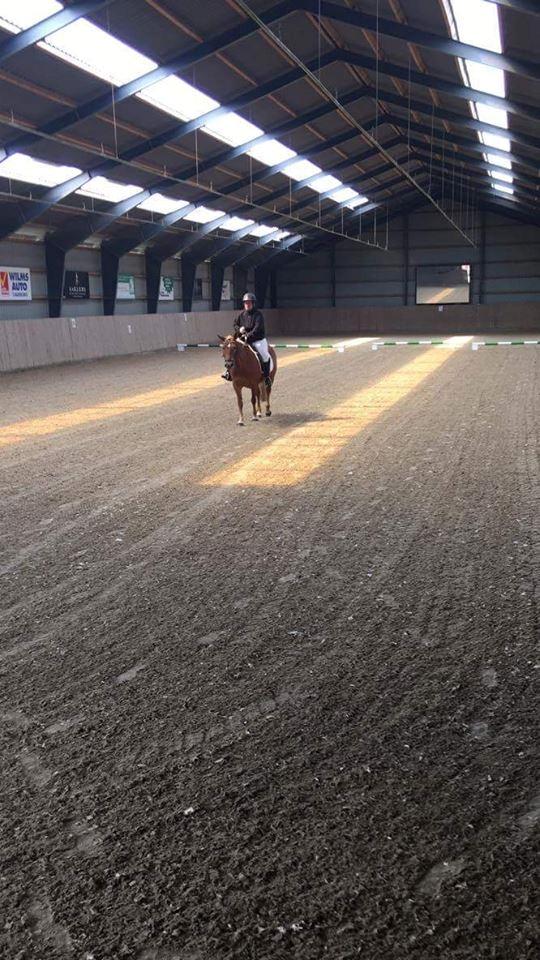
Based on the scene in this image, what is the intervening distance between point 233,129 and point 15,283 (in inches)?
356

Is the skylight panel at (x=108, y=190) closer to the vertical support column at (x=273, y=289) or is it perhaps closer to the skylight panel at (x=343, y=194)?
the skylight panel at (x=343, y=194)

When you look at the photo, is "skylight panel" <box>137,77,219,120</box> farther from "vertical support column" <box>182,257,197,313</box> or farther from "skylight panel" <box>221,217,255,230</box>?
"vertical support column" <box>182,257,197,313</box>

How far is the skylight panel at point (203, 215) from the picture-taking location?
103ft

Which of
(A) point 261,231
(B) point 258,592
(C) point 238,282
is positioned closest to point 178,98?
(B) point 258,592

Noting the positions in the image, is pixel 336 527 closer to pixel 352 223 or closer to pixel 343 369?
pixel 343 369

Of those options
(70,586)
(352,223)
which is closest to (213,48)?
(70,586)

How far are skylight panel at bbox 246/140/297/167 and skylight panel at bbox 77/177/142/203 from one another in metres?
4.28

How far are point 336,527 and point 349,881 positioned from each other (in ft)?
14.2

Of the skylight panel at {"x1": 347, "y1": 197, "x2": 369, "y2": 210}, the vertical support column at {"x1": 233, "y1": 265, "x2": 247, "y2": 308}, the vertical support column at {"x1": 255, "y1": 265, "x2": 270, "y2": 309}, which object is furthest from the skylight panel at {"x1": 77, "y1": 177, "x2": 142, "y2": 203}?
the vertical support column at {"x1": 255, "y1": 265, "x2": 270, "y2": 309}

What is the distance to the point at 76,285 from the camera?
2889 cm

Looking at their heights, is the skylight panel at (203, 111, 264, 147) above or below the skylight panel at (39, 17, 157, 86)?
above

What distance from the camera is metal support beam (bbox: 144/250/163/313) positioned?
34.0 meters

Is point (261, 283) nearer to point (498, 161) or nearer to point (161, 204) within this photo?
point (161, 204)

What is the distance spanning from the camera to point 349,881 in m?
2.68
